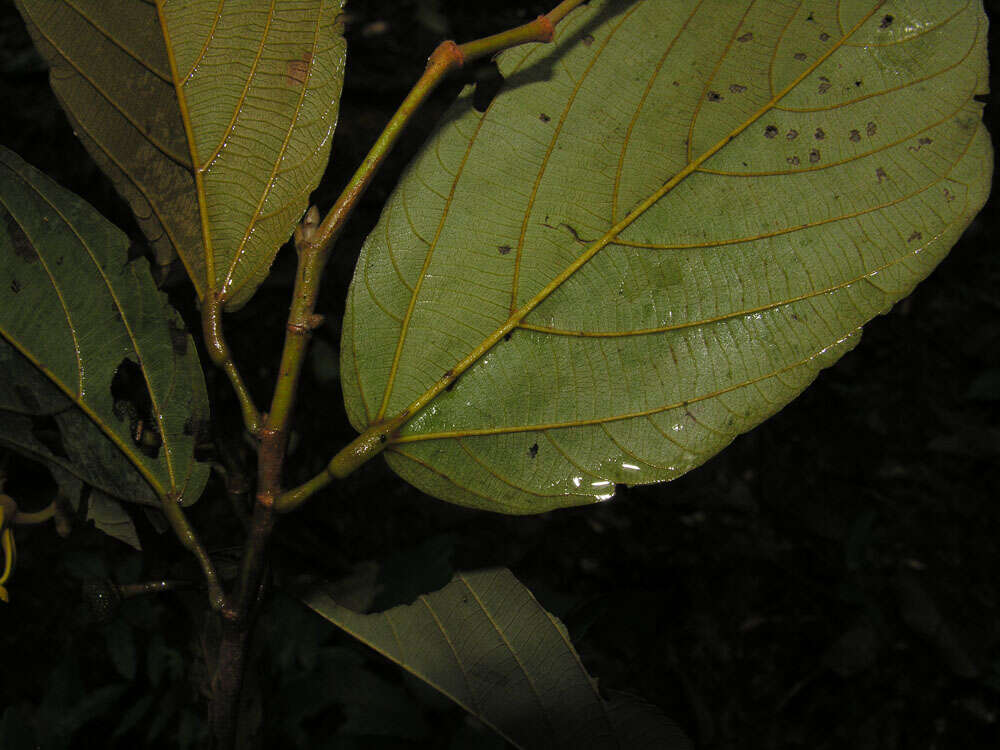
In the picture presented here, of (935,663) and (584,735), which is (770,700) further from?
(584,735)

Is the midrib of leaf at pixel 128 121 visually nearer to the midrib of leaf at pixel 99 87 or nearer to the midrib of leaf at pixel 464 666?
the midrib of leaf at pixel 99 87

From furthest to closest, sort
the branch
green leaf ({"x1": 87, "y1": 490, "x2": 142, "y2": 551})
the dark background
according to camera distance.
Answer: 1. the dark background
2. green leaf ({"x1": 87, "y1": 490, "x2": 142, "y2": 551})
3. the branch

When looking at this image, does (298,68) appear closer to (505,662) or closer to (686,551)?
(505,662)

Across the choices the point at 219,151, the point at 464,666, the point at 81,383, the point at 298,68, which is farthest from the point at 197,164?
the point at 464,666

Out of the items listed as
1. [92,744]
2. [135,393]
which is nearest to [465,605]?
[135,393]

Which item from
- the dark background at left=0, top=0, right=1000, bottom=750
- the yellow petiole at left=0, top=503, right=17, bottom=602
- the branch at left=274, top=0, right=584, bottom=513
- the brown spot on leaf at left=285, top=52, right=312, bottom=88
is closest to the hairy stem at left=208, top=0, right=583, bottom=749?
the branch at left=274, top=0, right=584, bottom=513

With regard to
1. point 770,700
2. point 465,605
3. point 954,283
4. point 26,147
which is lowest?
point 770,700

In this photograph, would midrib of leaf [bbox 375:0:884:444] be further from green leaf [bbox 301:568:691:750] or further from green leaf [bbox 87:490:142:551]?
green leaf [bbox 87:490:142:551]
